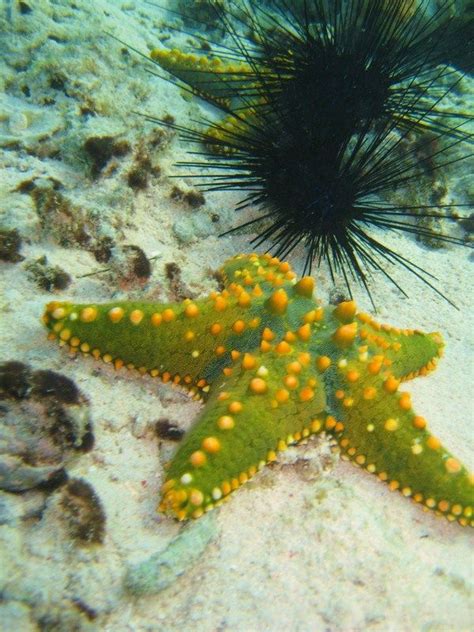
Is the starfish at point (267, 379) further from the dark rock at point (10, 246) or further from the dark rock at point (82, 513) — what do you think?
the dark rock at point (10, 246)

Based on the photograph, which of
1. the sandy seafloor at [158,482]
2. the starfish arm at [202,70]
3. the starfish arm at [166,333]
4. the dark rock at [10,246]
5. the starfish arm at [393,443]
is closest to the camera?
the sandy seafloor at [158,482]

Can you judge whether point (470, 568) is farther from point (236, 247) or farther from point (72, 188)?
point (72, 188)

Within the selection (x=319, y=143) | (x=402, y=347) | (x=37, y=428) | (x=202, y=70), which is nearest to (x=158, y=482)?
(x=37, y=428)

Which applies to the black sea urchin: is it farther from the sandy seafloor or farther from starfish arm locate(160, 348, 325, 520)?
starfish arm locate(160, 348, 325, 520)

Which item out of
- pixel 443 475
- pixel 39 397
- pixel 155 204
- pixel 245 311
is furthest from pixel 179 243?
pixel 443 475

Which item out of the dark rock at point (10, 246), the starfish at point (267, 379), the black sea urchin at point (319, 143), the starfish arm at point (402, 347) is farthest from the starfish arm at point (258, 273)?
the dark rock at point (10, 246)

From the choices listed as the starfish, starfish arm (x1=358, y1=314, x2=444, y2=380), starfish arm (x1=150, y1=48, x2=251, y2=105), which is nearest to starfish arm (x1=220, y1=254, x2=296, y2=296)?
the starfish
